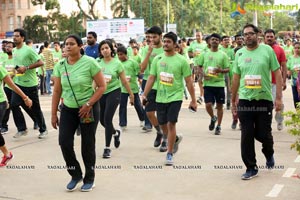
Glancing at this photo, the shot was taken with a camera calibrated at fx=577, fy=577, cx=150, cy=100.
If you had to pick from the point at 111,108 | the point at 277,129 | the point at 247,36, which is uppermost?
the point at 247,36

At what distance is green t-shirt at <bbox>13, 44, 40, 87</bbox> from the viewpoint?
10352 mm

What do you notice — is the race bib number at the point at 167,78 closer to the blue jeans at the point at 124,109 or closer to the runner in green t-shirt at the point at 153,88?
the runner in green t-shirt at the point at 153,88

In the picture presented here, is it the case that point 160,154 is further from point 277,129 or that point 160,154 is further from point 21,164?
point 277,129

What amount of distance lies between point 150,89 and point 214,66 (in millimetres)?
2739

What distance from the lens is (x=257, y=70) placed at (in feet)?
23.3

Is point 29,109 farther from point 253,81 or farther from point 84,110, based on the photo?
point 253,81

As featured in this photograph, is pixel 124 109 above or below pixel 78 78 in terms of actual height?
below

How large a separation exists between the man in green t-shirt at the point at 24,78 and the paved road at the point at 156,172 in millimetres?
359

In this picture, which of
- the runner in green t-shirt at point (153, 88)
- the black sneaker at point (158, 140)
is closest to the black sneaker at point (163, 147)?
the runner in green t-shirt at point (153, 88)

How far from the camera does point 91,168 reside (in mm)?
6742

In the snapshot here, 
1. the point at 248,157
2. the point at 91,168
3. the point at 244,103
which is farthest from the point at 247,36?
the point at 91,168

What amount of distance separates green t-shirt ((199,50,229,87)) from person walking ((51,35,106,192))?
4424mm

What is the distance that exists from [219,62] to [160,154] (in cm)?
280

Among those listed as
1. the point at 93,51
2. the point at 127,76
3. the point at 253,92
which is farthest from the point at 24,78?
the point at 253,92
